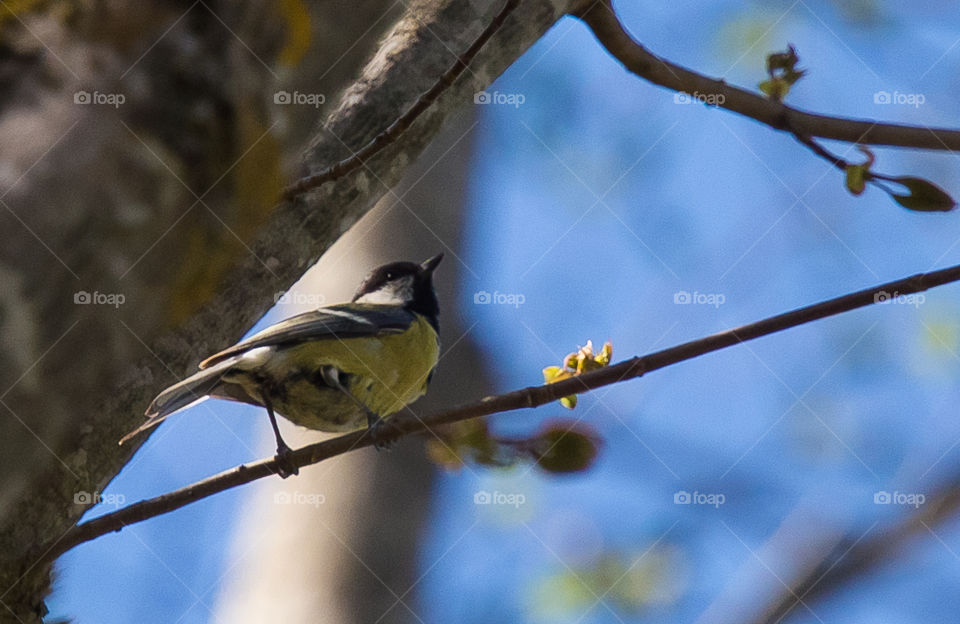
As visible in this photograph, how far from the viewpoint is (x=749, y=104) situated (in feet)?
7.26

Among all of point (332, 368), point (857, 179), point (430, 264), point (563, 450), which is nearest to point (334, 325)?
point (332, 368)

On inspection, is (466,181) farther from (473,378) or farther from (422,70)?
(422,70)

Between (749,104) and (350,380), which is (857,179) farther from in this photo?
(350,380)

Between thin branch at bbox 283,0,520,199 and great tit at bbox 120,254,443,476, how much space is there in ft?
2.53

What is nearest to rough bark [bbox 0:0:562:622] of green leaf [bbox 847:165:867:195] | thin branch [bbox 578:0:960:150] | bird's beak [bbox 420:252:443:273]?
green leaf [bbox 847:165:867:195]

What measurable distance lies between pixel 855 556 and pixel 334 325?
197 centimetres

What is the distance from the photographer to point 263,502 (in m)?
4.14

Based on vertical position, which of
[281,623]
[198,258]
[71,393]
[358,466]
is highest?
[198,258]

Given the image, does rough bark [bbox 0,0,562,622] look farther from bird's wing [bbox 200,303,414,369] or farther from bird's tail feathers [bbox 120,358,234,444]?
bird's wing [bbox 200,303,414,369]

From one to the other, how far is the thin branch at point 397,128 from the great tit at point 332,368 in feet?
2.53

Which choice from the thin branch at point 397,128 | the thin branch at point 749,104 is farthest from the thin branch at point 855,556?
the thin branch at point 397,128

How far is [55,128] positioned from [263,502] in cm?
368

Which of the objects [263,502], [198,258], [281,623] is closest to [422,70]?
[198,258]

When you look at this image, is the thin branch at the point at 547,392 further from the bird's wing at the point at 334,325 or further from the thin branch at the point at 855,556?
the thin branch at the point at 855,556
